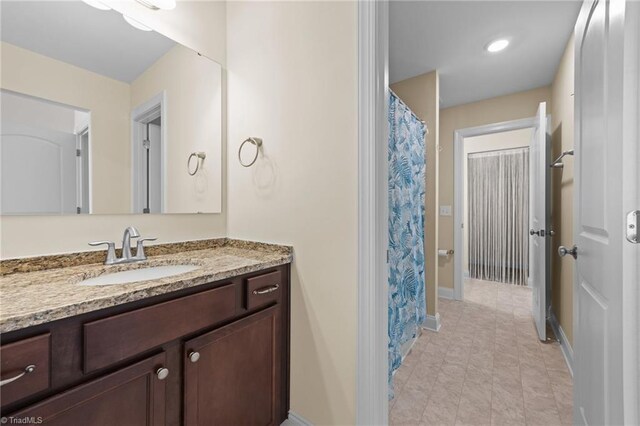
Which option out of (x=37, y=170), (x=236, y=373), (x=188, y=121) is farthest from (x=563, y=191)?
(x=37, y=170)

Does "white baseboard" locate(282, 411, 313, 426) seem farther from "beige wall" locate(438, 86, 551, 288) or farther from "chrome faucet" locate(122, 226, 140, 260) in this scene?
"beige wall" locate(438, 86, 551, 288)

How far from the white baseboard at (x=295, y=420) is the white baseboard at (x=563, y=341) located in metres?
1.83

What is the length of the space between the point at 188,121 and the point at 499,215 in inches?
177

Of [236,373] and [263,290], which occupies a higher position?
[263,290]

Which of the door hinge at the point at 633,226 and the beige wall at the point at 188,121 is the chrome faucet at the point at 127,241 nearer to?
the beige wall at the point at 188,121

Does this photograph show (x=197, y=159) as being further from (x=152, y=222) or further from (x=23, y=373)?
(x=23, y=373)

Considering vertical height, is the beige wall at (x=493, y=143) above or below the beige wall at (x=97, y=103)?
above

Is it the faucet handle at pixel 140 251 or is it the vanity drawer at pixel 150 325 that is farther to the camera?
the faucet handle at pixel 140 251

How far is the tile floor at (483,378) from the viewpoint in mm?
1485

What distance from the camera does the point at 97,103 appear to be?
4.08 ft

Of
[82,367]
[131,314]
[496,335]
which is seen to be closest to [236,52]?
[131,314]

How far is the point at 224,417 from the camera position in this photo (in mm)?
1051

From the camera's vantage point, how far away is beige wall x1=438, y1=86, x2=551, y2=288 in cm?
311

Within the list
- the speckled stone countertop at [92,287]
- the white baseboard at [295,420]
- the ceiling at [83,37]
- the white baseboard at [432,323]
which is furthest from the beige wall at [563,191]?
the ceiling at [83,37]
